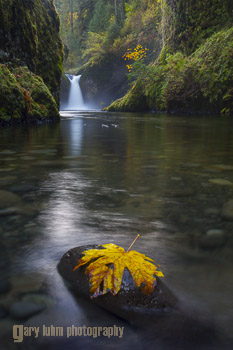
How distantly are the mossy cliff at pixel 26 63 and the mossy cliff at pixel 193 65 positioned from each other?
8194 millimetres

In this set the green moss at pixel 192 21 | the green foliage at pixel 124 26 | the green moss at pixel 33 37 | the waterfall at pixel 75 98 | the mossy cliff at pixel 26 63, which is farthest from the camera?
the waterfall at pixel 75 98

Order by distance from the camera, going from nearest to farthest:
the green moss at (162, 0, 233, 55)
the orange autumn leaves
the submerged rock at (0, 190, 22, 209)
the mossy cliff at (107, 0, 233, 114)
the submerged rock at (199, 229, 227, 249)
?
the submerged rock at (199, 229, 227, 249) → the submerged rock at (0, 190, 22, 209) → the mossy cliff at (107, 0, 233, 114) → the green moss at (162, 0, 233, 55) → the orange autumn leaves

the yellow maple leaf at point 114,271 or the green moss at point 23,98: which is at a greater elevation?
the green moss at point 23,98

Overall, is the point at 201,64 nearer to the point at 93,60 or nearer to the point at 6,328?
the point at 6,328

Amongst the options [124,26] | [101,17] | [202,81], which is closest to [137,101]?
[202,81]

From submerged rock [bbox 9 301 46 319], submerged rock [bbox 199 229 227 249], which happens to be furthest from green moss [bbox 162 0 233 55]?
submerged rock [bbox 9 301 46 319]

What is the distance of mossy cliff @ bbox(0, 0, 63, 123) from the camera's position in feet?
32.1

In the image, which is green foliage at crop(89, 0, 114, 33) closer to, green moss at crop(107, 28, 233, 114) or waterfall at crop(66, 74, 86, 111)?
waterfall at crop(66, 74, 86, 111)

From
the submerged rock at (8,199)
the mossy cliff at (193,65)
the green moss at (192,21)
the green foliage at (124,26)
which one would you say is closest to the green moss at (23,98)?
the submerged rock at (8,199)

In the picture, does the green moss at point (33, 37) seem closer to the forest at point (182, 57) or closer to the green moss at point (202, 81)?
the green moss at point (202, 81)

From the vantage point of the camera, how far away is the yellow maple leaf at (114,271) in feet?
3.83

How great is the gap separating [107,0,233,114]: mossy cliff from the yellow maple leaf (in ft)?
53.8

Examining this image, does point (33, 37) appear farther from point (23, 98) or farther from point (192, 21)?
point (192, 21)

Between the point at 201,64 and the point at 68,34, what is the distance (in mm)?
45274
